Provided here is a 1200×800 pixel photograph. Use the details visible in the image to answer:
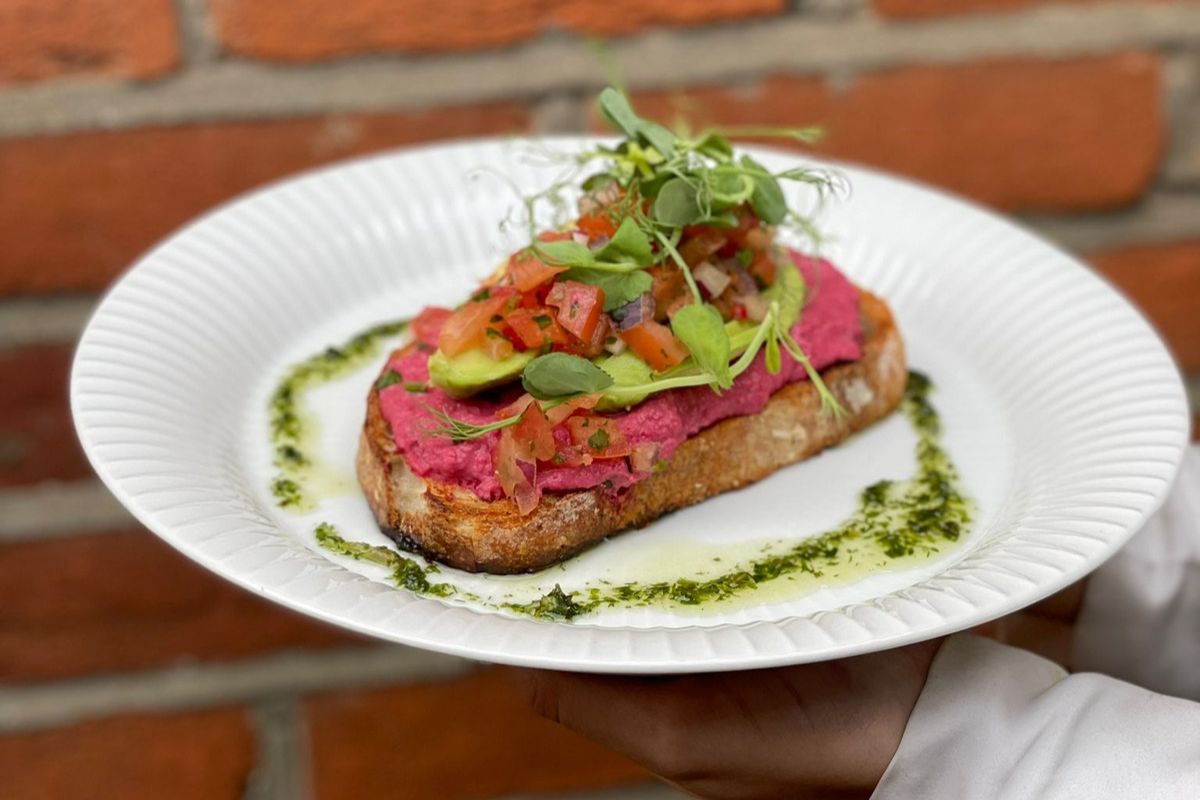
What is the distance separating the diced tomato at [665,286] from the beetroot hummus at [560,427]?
0.11m

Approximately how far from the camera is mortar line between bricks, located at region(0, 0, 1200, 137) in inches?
77.0

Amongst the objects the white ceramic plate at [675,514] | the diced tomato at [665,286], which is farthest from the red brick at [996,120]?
the diced tomato at [665,286]

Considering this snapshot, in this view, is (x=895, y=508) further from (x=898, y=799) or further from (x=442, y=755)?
(x=442, y=755)

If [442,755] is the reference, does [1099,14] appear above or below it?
above

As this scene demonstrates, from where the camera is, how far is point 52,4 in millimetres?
1897

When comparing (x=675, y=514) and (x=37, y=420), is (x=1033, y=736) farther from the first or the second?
(x=37, y=420)

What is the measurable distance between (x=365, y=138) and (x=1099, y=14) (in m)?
1.37

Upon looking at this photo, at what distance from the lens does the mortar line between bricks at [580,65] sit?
1955mm

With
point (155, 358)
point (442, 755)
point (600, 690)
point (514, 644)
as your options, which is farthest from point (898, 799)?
point (442, 755)

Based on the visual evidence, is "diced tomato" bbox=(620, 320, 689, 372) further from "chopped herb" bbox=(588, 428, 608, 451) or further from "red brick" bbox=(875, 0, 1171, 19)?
"red brick" bbox=(875, 0, 1171, 19)

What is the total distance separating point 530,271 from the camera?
4.79 ft

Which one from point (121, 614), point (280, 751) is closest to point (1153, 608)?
point (280, 751)

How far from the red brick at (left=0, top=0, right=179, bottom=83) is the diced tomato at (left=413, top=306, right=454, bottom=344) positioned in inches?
28.8

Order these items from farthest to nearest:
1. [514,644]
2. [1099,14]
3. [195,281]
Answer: [1099,14] → [195,281] → [514,644]
